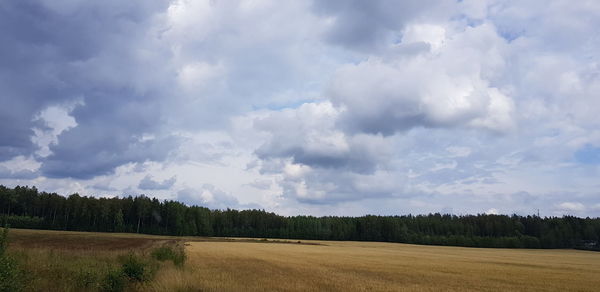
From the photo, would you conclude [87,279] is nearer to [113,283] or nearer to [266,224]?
[113,283]

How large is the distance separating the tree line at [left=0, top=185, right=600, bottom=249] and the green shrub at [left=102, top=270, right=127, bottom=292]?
129373 mm

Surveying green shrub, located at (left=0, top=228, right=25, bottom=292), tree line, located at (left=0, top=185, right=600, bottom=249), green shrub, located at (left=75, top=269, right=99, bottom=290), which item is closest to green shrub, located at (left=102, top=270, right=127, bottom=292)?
green shrub, located at (left=75, top=269, right=99, bottom=290)

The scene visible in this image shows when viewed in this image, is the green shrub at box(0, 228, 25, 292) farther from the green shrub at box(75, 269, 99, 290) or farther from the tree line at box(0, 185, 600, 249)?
the tree line at box(0, 185, 600, 249)

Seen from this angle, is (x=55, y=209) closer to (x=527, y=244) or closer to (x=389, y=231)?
(x=389, y=231)

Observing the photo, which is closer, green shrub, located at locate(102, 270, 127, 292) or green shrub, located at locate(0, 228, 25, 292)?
green shrub, located at locate(0, 228, 25, 292)

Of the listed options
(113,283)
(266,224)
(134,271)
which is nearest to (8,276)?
(113,283)

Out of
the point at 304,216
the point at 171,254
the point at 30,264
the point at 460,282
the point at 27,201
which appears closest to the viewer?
the point at 30,264

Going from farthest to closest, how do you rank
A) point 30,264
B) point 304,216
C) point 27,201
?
point 304,216, point 27,201, point 30,264

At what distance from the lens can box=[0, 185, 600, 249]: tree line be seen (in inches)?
5256

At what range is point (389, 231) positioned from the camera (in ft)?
508

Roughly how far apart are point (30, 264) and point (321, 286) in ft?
44.2

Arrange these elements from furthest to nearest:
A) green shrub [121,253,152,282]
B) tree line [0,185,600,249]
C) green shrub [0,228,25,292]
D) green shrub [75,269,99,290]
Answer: tree line [0,185,600,249] < green shrub [121,253,152,282] < green shrub [75,269,99,290] < green shrub [0,228,25,292]

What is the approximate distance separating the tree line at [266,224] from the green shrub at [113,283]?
Result: 129 m

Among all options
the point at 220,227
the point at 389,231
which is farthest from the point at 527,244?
the point at 220,227
